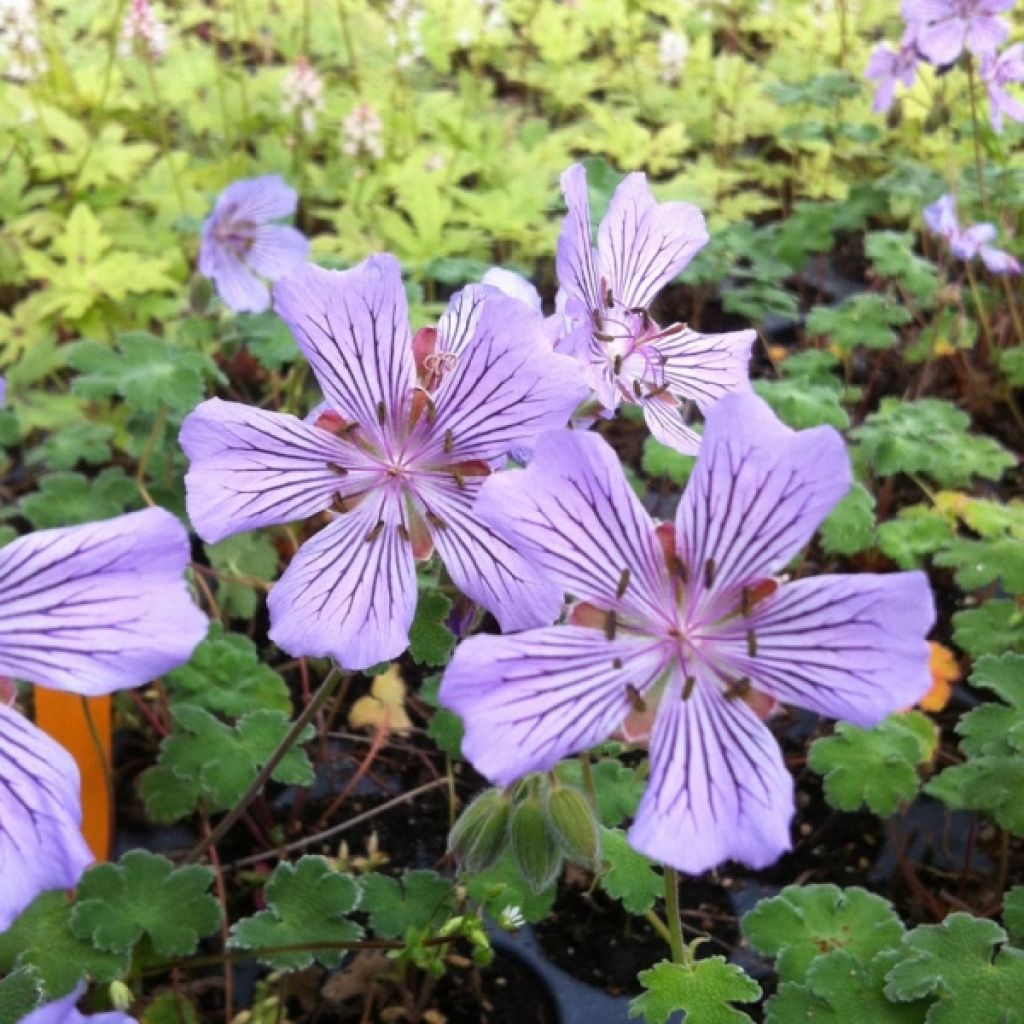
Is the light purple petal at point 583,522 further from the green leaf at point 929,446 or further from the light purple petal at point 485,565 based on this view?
the green leaf at point 929,446

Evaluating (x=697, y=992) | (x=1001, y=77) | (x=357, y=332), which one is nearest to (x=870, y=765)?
(x=697, y=992)

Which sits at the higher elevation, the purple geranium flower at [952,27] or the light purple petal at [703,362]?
the purple geranium flower at [952,27]

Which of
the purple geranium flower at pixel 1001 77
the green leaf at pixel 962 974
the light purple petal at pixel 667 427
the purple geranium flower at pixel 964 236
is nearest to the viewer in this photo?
the light purple petal at pixel 667 427

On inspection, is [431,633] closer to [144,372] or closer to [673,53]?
[144,372]

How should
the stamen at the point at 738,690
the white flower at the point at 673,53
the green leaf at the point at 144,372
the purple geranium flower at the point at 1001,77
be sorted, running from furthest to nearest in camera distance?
the white flower at the point at 673,53
the purple geranium flower at the point at 1001,77
the green leaf at the point at 144,372
the stamen at the point at 738,690

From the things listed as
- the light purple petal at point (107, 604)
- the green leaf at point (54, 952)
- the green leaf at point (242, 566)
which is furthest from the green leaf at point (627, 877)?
the green leaf at point (242, 566)

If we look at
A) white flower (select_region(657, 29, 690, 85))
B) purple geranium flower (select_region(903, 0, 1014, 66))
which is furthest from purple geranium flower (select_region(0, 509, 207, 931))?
white flower (select_region(657, 29, 690, 85))
